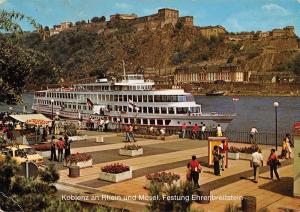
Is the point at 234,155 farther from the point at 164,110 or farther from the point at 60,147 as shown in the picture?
the point at 164,110

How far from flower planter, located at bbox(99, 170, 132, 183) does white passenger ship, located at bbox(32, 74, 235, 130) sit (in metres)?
25.3

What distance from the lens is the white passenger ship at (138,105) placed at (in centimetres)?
4616

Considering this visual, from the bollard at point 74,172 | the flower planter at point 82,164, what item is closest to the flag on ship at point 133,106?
the flower planter at point 82,164

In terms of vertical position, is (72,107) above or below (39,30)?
below

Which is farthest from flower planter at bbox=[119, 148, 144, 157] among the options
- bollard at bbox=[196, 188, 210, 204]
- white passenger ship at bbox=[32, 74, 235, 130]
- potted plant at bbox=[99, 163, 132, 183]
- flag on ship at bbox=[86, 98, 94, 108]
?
flag on ship at bbox=[86, 98, 94, 108]

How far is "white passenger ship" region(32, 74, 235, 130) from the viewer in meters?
46.2

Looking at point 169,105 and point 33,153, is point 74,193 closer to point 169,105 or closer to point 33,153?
point 33,153

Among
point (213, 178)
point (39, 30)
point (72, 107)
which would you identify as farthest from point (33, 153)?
point (72, 107)

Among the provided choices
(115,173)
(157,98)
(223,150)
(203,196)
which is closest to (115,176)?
(115,173)

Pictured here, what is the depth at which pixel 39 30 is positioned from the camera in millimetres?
11352

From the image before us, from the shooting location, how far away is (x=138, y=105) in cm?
4916

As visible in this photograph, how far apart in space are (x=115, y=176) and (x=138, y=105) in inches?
1217

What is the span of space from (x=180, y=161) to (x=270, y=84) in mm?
167833

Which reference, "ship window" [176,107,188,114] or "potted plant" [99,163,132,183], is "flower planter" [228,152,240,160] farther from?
"ship window" [176,107,188,114]
